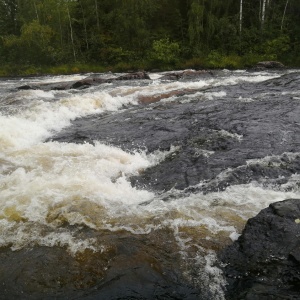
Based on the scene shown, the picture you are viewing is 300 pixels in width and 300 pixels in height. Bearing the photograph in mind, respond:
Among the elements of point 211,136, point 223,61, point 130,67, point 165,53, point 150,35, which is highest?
point 150,35

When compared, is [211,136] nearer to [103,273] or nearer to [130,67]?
[103,273]

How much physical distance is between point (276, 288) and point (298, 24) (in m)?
31.5

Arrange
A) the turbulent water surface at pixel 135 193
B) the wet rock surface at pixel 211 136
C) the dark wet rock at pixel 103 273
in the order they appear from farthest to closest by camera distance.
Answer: the wet rock surface at pixel 211 136 → the turbulent water surface at pixel 135 193 → the dark wet rock at pixel 103 273

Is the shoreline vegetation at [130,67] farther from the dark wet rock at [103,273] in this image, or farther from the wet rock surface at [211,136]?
the dark wet rock at [103,273]

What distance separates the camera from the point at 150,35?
32188 millimetres

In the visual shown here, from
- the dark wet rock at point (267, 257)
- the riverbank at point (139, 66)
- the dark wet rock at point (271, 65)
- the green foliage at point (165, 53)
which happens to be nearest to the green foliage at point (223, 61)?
the riverbank at point (139, 66)

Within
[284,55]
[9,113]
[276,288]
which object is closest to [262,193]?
[276,288]

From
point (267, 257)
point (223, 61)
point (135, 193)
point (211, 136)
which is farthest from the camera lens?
point (223, 61)

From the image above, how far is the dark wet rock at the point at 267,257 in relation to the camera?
2.99m

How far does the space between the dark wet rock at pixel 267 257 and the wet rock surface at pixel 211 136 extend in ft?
4.90

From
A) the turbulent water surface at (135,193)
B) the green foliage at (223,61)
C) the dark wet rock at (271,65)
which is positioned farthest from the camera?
the green foliage at (223,61)

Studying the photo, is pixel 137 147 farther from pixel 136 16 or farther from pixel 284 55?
pixel 136 16

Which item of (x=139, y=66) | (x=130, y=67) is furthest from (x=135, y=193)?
(x=130, y=67)

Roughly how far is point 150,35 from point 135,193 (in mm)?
29494
